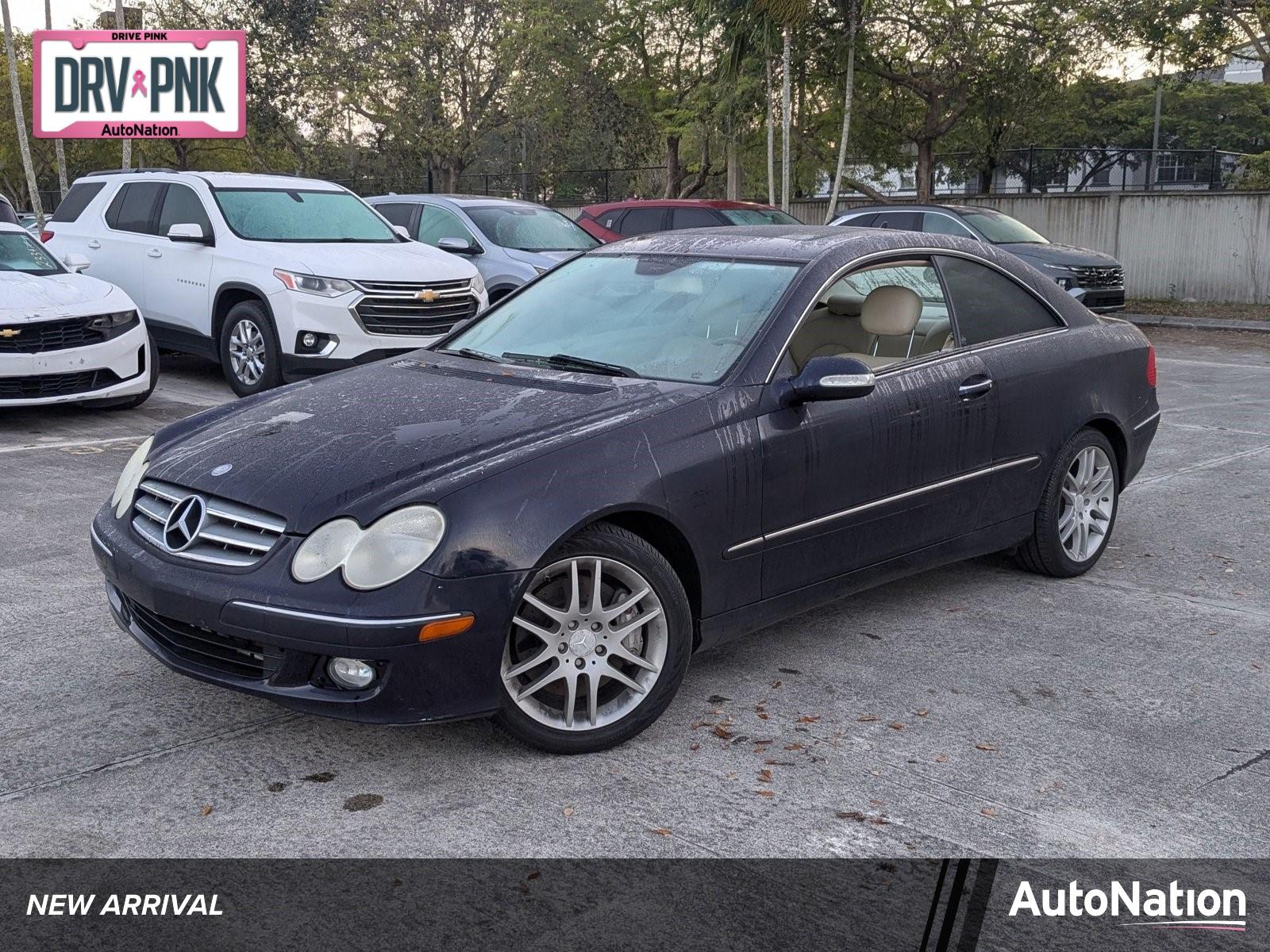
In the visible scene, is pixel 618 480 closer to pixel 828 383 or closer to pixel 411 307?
pixel 828 383

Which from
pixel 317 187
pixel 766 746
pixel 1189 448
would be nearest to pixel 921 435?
pixel 766 746

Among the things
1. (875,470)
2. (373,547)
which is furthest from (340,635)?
(875,470)

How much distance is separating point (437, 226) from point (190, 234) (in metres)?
3.34

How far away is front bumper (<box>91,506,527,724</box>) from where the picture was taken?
3670mm

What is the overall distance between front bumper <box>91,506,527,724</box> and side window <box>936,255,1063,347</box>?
8.48 ft

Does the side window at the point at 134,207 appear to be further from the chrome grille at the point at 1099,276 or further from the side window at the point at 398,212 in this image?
the chrome grille at the point at 1099,276

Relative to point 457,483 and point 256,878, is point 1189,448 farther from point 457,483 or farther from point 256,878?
point 256,878

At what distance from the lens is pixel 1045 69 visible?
2339 centimetres

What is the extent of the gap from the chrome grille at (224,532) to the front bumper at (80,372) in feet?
19.7

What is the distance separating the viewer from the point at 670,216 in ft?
58.1

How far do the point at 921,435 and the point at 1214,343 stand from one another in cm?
1386

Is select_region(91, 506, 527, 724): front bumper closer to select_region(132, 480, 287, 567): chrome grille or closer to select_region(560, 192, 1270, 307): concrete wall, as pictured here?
select_region(132, 480, 287, 567): chrome grille

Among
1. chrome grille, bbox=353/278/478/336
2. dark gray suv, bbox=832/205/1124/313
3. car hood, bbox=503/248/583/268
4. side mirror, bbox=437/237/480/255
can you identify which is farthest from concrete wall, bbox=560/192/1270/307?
chrome grille, bbox=353/278/478/336

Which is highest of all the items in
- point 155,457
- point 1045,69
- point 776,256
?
point 1045,69
